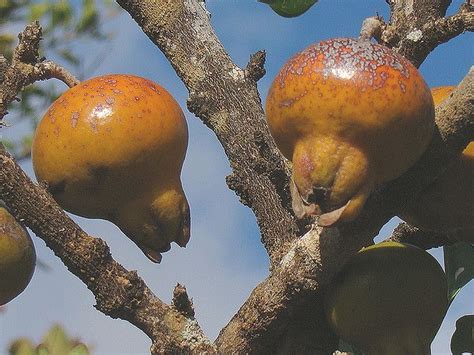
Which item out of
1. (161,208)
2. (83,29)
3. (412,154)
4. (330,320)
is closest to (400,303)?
(330,320)

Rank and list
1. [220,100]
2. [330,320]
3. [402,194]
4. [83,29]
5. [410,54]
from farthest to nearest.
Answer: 1. [83,29]
2. [220,100]
3. [410,54]
4. [330,320]
5. [402,194]

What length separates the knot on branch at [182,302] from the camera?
122cm

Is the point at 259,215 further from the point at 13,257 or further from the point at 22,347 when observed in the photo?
the point at 22,347

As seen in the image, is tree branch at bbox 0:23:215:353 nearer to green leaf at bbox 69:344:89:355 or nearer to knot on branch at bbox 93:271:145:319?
knot on branch at bbox 93:271:145:319

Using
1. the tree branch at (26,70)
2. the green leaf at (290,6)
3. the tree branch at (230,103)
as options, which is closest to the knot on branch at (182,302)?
the tree branch at (230,103)

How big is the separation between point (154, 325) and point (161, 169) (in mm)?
236

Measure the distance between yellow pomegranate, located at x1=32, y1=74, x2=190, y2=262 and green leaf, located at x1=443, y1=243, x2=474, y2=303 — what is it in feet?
1.76

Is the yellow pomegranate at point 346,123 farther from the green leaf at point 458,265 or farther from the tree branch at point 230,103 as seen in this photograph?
the green leaf at point 458,265

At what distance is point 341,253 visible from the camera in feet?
3.82

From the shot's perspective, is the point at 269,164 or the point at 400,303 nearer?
the point at 400,303

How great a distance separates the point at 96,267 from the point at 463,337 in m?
Result: 0.72

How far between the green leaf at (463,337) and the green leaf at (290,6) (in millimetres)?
669

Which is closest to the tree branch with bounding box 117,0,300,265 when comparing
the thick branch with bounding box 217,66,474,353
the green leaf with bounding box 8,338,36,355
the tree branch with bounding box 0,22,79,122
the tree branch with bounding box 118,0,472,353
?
the tree branch with bounding box 118,0,472,353

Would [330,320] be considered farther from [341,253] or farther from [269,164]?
[269,164]
